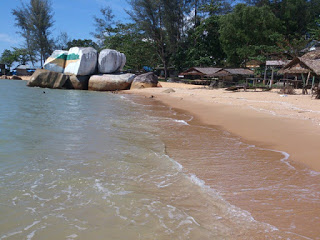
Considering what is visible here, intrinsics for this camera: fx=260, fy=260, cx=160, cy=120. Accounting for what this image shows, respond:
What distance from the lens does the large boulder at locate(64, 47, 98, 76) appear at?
21.9 m

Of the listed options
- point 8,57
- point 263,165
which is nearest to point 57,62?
point 263,165

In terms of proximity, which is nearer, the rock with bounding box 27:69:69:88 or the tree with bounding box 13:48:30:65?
the rock with bounding box 27:69:69:88

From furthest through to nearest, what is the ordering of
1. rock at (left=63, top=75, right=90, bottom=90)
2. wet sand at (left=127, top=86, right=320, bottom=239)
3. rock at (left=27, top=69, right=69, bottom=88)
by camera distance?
rock at (left=63, top=75, right=90, bottom=90) < rock at (left=27, top=69, right=69, bottom=88) < wet sand at (left=127, top=86, right=320, bottom=239)

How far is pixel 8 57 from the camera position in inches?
2067

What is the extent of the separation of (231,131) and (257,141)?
46.8 inches

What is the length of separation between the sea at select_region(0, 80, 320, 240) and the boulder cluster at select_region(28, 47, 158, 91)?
16.9 metres

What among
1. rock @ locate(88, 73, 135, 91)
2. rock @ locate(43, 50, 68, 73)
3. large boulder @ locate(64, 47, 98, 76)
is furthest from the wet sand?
rock @ locate(43, 50, 68, 73)

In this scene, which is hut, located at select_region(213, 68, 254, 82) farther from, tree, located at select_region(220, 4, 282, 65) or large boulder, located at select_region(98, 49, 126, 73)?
large boulder, located at select_region(98, 49, 126, 73)

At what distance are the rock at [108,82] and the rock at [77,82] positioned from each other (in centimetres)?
54

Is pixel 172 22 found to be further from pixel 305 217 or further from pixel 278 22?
pixel 305 217

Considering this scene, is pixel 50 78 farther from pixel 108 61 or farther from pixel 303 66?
pixel 303 66

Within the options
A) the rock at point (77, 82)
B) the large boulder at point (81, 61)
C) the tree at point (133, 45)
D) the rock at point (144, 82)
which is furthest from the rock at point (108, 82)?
the tree at point (133, 45)

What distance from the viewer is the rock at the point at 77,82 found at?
73.0 feet

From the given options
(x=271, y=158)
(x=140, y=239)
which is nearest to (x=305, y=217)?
(x=140, y=239)
